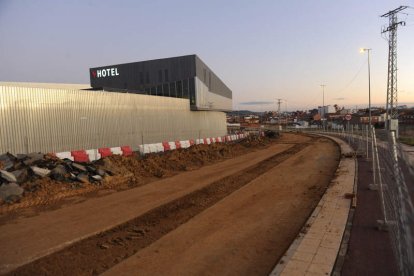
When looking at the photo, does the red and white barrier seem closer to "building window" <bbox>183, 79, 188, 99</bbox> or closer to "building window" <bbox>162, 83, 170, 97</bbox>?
"building window" <bbox>183, 79, 188, 99</bbox>

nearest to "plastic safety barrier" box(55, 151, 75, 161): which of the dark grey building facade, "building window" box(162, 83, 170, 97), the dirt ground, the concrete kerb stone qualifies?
the dirt ground

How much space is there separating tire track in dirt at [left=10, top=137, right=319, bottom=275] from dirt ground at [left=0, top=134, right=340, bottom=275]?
0.02 meters

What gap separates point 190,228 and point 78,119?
14.8 m

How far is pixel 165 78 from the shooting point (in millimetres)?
41000

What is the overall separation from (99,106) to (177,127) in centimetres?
1127

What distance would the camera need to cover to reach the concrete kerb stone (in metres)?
5.52

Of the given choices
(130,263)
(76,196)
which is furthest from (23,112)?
(130,263)

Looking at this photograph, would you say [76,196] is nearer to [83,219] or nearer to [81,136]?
[83,219]

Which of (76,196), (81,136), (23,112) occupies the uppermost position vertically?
(23,112)

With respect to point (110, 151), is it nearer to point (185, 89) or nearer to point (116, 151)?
point (116, 151)

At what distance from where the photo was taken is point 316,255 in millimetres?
5969

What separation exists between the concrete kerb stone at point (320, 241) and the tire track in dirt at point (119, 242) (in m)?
2.69

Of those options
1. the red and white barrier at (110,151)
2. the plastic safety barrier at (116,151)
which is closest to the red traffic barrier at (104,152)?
the red and white barrier at (110,151)

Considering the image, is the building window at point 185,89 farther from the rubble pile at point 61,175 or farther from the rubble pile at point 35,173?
the rubble pile at point 35,173
